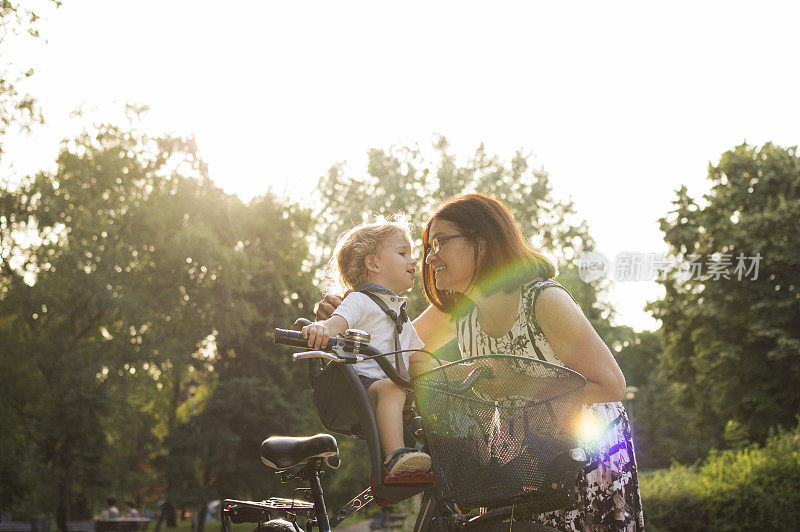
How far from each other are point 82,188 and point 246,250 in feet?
23.0

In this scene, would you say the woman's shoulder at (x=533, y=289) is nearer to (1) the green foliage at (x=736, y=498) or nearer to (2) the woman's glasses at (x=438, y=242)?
(2) the woman's glasses at (x=438, y=242)

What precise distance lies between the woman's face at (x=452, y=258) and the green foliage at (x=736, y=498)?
13805 mm

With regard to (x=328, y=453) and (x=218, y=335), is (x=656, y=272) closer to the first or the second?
(x=218, y=335)

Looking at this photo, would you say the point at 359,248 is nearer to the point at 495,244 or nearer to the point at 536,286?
the point at 495,244

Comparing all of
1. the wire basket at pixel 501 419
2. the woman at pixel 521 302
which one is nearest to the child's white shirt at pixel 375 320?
the woman at pixel 521 302

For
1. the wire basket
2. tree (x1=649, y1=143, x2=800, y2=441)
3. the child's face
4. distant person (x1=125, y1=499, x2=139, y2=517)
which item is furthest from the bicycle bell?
tree (x1=649, y1=143, x2=800, y2=441)

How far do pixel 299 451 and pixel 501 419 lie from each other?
114cm

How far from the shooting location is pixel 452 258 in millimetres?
3125

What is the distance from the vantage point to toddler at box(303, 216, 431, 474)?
2.85m

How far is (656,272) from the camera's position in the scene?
2928cm

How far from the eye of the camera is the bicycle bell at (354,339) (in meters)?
2.78

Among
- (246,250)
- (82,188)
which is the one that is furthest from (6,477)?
(246,250)


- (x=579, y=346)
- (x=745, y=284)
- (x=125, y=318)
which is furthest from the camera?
(x=125, y=318)

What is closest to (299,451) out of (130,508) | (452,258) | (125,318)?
(452,258)
